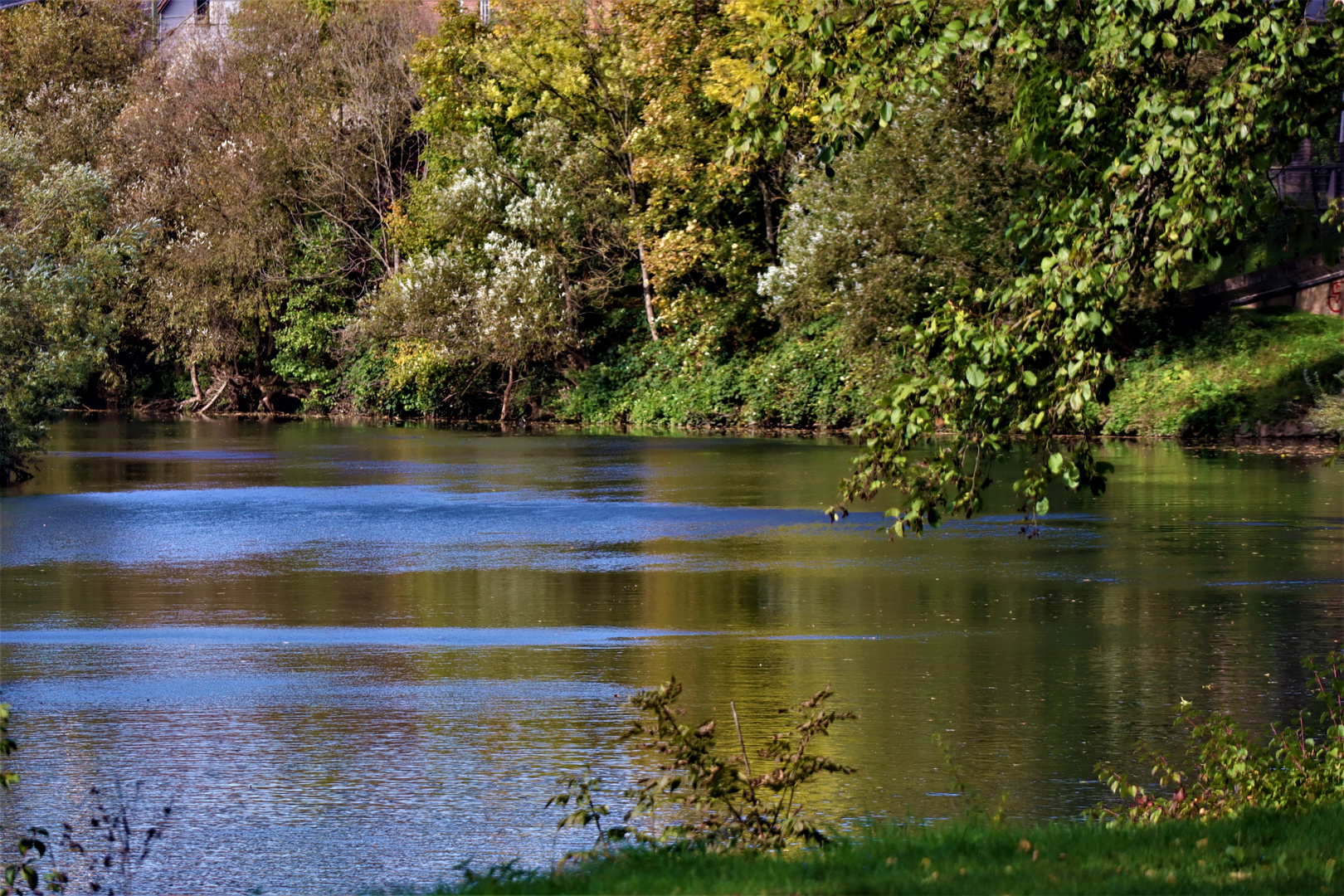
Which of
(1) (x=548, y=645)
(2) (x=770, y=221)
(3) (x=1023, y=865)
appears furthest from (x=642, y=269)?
(3) (x=1023, y=865)

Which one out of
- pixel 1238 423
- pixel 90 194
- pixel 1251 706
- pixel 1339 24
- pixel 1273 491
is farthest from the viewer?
pixel 1238 423

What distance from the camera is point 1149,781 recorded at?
30.8 ft

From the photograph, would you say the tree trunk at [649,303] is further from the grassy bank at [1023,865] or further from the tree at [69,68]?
Result: the grassy bank at [1023,865]

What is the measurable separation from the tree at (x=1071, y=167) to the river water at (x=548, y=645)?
2.24m

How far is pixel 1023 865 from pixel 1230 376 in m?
35.9

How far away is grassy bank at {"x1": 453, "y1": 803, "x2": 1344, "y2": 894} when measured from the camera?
240 inches

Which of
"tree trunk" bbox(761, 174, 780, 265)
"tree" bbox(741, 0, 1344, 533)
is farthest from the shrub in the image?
"tree trunk" bbox(761, 174, 780, 265)

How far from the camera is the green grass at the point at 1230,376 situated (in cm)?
3922

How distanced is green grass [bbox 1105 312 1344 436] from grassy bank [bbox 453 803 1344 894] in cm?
3328

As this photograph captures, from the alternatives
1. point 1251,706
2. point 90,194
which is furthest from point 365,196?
point 1251,706

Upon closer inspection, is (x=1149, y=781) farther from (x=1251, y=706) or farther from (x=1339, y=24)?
(x=1339, y=24)

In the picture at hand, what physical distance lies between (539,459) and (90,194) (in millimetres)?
10289

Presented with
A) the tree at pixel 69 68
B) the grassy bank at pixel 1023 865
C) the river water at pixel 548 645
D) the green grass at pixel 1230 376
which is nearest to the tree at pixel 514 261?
the tree at pixel 69 68

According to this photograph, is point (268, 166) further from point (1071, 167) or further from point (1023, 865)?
point (1023, 865)
